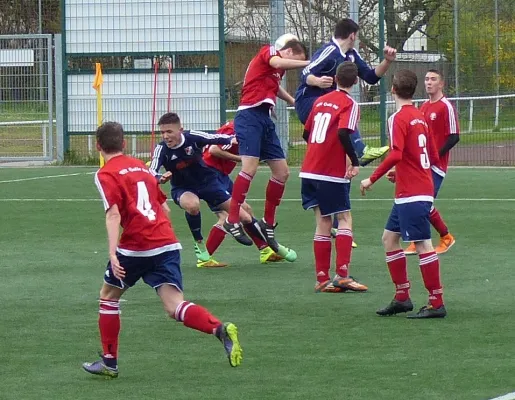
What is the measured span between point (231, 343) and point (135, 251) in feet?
2.41

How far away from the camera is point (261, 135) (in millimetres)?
11516

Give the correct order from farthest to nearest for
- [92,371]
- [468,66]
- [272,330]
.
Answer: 1. [468,66]
2. [272,330]
3. [92,371]

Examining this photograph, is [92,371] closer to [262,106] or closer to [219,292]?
[219,292]

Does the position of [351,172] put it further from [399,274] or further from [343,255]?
[399,274]

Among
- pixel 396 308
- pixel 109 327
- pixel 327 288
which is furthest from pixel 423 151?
pixel 109 327

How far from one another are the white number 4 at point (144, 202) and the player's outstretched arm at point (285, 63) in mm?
4031

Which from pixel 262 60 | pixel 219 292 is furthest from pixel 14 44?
pixel 219 292

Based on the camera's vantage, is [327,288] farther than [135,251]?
Yes

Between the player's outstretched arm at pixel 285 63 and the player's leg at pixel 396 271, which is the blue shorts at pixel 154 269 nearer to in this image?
the player's leg at pixel 396 271

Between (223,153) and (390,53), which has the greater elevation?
(390,53)

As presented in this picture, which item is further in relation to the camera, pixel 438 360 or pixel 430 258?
pixel 430 258

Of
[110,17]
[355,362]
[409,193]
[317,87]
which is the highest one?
[110,17]

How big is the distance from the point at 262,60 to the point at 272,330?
408cm

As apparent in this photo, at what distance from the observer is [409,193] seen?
8383 millimetres
